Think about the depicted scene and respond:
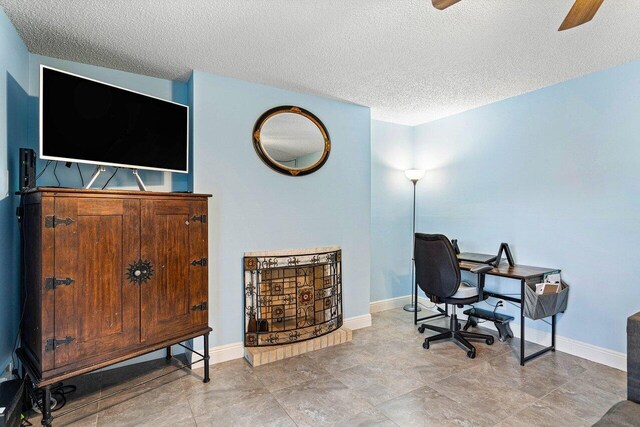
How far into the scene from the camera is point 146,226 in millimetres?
2094

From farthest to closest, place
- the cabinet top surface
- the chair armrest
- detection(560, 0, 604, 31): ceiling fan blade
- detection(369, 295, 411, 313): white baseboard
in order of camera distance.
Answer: detection(369, 295, 411, 313): white baseboard
the chair armrest
the cabinet top surface
detection(560, 0, 604, 31): ceiling fan blade

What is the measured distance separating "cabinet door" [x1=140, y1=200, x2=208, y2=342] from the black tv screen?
471 millimetres

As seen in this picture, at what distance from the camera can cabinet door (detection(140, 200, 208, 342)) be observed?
6.89ft

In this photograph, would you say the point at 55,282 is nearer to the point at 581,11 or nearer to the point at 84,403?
the point at 84,403

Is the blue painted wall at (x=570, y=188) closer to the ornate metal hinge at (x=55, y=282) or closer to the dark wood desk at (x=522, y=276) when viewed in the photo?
the dark wood desk at (x=522, y=276)

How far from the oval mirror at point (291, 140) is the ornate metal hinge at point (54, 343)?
188 cm

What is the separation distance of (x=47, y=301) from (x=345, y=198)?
2.54 meters

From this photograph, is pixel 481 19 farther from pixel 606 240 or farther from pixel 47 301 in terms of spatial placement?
pixel 47 301

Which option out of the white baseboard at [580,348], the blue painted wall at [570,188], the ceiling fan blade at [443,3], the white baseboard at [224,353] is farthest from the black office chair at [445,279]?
the ceiling fan blade at [443,3]

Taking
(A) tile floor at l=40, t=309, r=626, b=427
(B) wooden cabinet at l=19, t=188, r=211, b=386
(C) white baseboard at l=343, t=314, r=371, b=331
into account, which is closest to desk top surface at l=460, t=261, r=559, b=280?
(A) tile floor at l=40, t=309, r=626, b=427

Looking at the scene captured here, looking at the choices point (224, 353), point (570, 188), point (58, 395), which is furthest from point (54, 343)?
point (570, 188)

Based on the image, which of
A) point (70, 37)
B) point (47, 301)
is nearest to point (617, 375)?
point (47, 301)

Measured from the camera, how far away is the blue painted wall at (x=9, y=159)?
1.89 metres

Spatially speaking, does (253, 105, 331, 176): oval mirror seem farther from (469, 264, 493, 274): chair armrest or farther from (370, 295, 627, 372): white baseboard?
(370, 295, 627, 372): white baseboard
